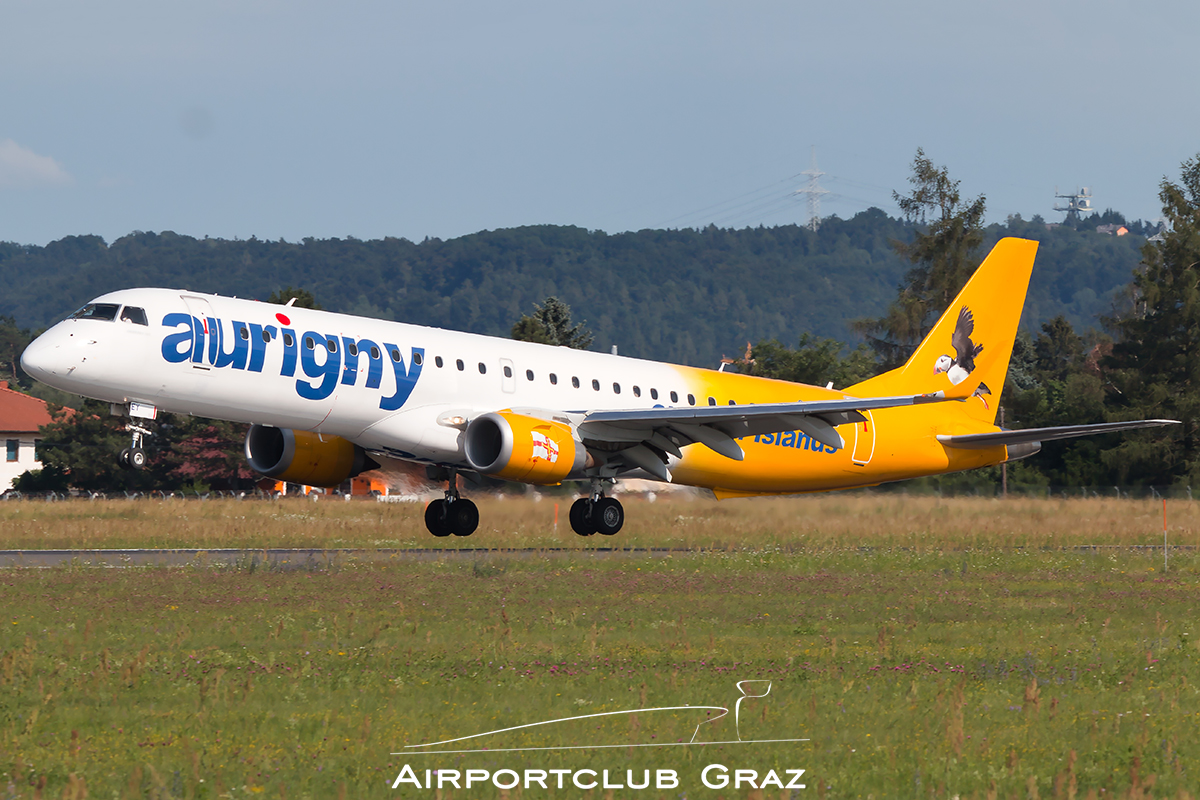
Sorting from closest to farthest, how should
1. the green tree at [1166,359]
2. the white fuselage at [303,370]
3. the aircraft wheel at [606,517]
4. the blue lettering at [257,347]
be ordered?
the white fuselage at [303,370]
the blue lettering at [257,347]
the aircraft wheel at [606,517]
the green tree at [1166,359]

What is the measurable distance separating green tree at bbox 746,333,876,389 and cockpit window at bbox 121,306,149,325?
53.5 metres

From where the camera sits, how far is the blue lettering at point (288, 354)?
24.7 metres

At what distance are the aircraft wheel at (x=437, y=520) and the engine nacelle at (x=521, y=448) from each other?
3.46 m

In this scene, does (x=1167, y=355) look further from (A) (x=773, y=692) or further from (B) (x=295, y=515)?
(A) (x=773, y=692)

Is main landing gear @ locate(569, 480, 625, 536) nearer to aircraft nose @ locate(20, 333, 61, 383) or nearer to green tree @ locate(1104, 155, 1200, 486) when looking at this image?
aircraft nose @ locate(20, 333, 61, 383)

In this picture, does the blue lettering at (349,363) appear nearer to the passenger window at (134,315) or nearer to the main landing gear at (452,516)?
the passenger window at (134,315)

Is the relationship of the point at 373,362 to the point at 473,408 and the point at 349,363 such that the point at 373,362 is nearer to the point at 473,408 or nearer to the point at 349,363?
the point at 349,363

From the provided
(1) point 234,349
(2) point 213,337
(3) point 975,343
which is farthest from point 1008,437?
(2) point 213,337

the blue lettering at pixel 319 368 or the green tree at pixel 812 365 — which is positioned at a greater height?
the green tree at pixel 812 365

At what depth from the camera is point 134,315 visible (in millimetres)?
23891

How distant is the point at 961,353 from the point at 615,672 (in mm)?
24419

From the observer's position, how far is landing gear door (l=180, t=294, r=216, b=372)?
78.5ft

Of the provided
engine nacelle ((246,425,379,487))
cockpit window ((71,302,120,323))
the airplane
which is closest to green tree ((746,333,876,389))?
the airplane

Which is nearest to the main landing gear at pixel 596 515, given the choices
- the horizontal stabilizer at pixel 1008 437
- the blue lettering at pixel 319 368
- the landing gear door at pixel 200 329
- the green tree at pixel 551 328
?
the blue lettering at pixel 319 368
